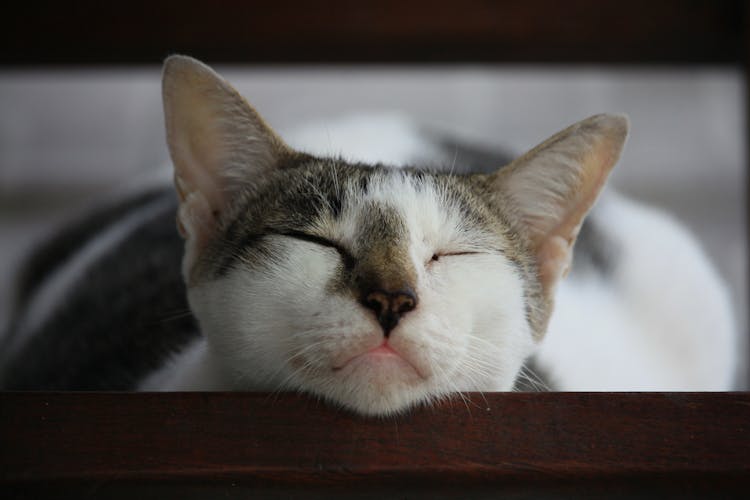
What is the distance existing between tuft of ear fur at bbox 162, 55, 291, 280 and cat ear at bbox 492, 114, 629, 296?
1.01ft

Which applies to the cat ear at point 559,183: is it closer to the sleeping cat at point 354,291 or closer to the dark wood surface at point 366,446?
the sleeping cat at point 354,291

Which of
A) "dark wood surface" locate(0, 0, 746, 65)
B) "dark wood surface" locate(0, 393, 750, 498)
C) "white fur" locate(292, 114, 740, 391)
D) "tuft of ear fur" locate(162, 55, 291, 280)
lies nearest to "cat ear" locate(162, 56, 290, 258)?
"tuft of ear fur" locate(162, 55, 291, 280)

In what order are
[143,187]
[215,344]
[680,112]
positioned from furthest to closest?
[680,112] → [143,187] → [215,344]

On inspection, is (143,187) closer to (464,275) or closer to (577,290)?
(577,290)

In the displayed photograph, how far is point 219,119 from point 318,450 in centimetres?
43

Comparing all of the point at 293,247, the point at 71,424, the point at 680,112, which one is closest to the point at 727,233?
the point at 680,112

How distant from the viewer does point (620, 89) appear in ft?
6.95

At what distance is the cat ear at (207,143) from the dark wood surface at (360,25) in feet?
2.64

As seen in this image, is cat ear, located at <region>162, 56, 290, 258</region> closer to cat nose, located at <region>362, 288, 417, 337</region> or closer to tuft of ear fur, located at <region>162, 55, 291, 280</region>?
tuft of ear fur, located at <region>162, 55, 291, 280</region>

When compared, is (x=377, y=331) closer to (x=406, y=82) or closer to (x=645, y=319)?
(x=645, y=319)

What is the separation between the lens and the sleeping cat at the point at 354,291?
2.57ft

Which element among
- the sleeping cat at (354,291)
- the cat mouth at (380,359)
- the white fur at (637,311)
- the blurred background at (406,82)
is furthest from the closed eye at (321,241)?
the blurred background at (406,82)

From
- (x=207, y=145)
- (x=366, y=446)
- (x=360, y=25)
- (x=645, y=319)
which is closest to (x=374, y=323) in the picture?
(x=366, y=446)

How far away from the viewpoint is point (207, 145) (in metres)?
0.99
